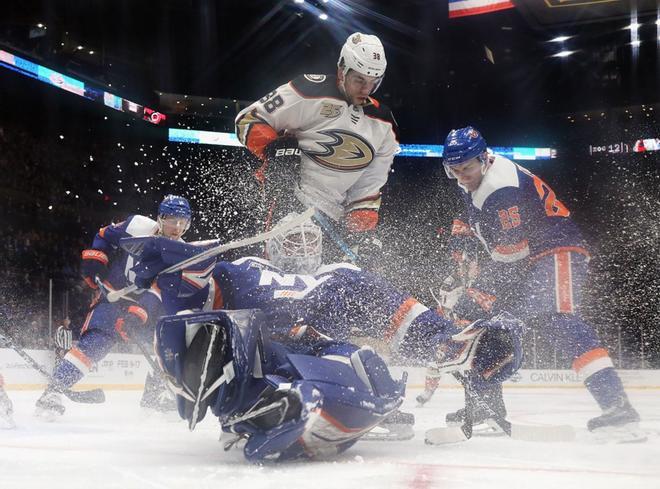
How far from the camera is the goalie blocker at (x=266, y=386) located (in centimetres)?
186

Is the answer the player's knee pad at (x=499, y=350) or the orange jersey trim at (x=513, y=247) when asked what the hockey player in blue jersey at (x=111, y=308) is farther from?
the player's knee pad at (x=499, y=350)

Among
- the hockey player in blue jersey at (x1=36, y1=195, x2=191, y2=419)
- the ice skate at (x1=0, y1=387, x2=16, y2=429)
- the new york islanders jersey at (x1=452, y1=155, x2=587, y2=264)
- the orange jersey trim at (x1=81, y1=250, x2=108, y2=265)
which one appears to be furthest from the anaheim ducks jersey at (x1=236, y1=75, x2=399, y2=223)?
the ice skate at (x1=0, y1=387, x2=16, y2=429)

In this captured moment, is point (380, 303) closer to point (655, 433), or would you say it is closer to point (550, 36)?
point (655, 433)

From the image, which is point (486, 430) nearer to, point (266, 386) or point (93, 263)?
point (266, 386)

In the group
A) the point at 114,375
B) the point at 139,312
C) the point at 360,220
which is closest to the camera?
the point at 360,220

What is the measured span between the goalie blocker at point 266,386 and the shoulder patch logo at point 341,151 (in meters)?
1.27

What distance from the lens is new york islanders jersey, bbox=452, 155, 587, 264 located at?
2.94 m

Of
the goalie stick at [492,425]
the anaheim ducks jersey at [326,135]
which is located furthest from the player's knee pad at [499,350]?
the anaheim ducks jersey at [326,135]

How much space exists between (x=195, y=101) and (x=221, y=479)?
12412 millimetres

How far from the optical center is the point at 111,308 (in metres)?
3.67

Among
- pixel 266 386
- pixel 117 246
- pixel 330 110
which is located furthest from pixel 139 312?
pixel 266 386

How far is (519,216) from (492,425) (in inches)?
33.6

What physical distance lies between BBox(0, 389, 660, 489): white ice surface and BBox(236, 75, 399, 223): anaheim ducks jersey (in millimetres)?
1101

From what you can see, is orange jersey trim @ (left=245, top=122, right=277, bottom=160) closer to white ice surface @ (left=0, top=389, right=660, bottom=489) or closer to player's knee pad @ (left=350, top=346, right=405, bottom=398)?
white ice surface @ (left=0, top=389, right=660, bottom=489)
